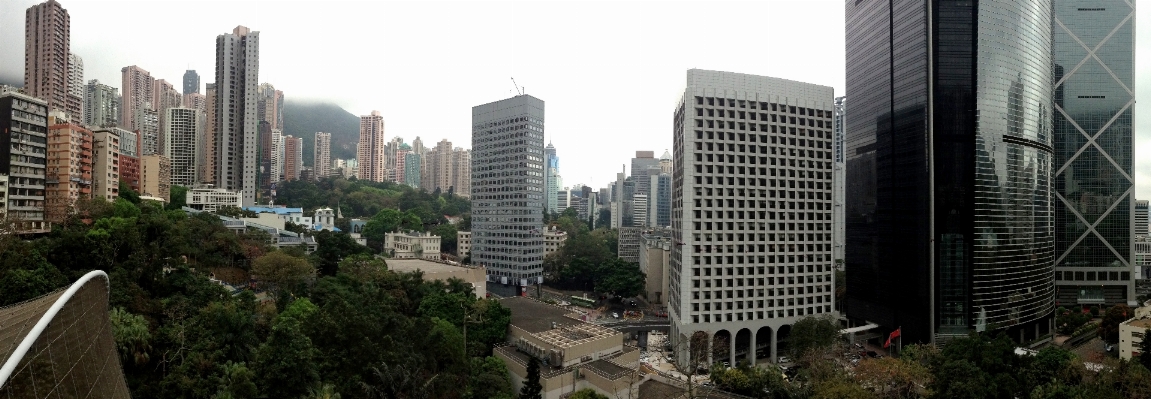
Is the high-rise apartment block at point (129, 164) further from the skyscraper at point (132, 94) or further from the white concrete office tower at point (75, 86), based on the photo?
the skyscraper at point (132, 94)

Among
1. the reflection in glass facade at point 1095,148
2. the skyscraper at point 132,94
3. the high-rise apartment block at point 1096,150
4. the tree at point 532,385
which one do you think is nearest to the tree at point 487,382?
the tree at point 532,385

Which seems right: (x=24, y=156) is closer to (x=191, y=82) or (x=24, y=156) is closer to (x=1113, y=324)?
(x=1113, y=324)

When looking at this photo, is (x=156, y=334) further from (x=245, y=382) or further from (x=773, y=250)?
(x=773, y=250)

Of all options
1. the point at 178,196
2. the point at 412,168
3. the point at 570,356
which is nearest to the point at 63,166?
the point at 178,196

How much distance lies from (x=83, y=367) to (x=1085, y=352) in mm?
44247

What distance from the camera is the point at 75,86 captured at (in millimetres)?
57906

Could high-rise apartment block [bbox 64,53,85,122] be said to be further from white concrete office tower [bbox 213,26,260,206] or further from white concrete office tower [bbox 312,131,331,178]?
white concrete office tower [bbox 312,131,331,178]

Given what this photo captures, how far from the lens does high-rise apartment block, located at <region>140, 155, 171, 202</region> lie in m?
48.9

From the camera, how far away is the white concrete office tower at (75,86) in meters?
53.7

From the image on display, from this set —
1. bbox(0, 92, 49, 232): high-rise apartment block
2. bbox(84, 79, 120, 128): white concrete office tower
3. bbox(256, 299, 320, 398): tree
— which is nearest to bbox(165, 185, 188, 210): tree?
bbox(84, 79, 120, 128): white concrete office tower

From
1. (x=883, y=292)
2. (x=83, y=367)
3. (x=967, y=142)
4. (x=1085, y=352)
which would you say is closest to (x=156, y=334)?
(x=83, y=367)

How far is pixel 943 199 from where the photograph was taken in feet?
111

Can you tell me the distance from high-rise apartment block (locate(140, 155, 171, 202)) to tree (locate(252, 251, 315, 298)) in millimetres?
27757

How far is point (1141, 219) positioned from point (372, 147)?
375 feet
